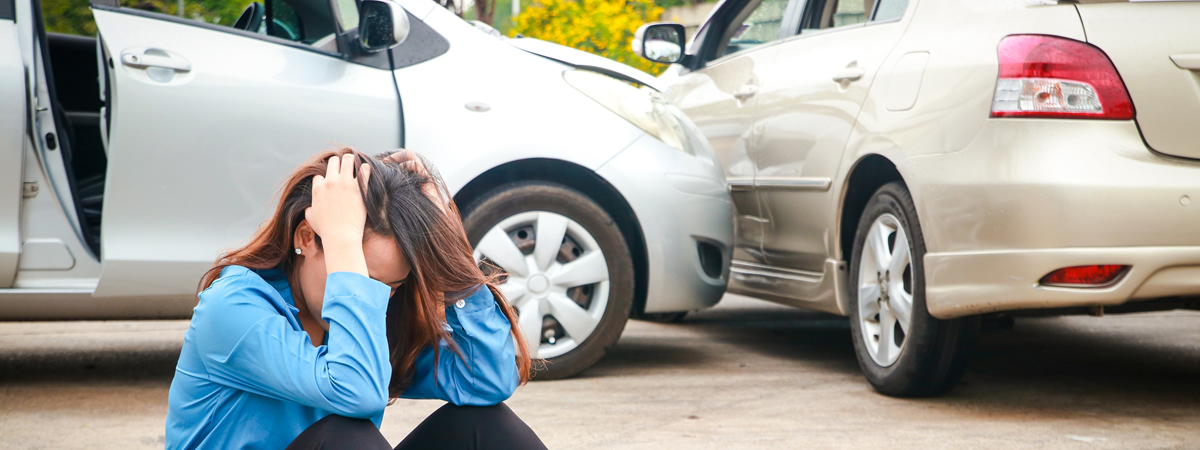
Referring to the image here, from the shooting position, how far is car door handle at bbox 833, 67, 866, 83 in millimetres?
3615

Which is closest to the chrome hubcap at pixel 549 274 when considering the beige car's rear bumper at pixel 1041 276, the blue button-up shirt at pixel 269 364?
the beige car's rear bumper at pixel 1041 276

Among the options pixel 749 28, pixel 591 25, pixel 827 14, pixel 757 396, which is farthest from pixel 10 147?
pixel 591 25

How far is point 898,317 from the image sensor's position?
3.34 m

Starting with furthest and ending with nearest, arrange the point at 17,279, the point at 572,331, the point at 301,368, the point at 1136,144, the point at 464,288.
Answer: the point at 572,331 → the point at 17,279 → the point at 1136,144 → the point at 464,288 → the point at 301,368

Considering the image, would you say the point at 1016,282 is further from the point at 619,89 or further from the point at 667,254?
the point at 619,89

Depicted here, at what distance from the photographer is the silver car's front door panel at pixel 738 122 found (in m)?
4.40

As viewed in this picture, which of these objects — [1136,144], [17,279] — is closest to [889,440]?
[1136,144]

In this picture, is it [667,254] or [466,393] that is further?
[667,254]

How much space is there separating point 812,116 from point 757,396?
1.03 m

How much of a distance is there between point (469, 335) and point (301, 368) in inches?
15.8

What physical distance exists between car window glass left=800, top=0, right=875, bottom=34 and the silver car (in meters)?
0.67

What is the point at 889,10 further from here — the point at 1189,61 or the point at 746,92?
the point at 1189,61

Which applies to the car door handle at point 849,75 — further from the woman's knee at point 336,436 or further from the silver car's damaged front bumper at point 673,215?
the woman's knee at point 336,436

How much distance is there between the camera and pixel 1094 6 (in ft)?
9.50
